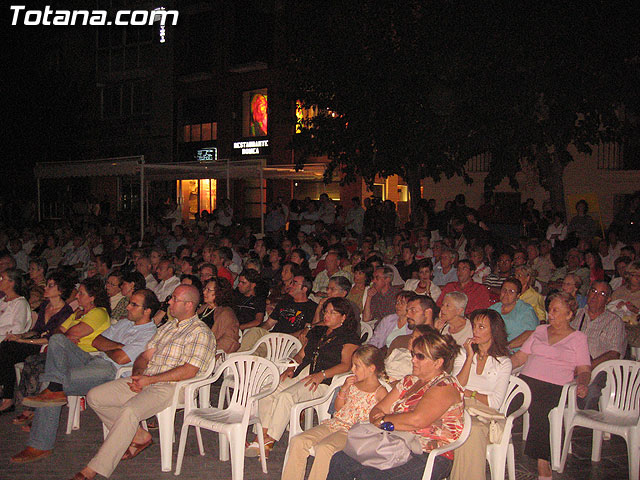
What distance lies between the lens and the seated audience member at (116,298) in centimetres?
677

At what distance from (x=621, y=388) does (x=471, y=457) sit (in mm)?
1780

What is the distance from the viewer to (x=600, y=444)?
519 cm

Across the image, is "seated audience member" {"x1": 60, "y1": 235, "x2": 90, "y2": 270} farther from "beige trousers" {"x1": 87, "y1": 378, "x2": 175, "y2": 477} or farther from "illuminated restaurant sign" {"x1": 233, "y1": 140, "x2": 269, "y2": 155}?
"illuminated restaurant sign" {"x1": 233, "y1": 140, "x2": 269, "y2": 155}

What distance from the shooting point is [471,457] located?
4.09 meters

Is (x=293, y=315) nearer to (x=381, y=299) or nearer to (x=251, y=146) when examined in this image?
(x=381, y=299)

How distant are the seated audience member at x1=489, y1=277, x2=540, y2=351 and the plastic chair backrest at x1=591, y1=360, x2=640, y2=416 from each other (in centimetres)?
94

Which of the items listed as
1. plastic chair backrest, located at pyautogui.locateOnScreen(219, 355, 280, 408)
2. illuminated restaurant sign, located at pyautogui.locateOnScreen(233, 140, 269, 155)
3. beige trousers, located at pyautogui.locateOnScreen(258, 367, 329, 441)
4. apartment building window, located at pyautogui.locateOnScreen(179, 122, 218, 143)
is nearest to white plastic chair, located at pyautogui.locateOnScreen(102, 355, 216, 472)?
plastic chair backrest, located at pyautogui.locateOnScreen(219, 355, 280, 408)

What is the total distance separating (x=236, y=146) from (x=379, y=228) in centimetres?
1242

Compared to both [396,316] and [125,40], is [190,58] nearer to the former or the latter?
[125,40]

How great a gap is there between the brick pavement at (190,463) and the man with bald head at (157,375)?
0.23 m

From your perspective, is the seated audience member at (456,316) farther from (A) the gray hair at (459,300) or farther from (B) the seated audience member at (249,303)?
(B) the seated audience member at (249,303)

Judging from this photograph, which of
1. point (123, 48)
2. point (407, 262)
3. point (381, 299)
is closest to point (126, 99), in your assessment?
point (123, 48)

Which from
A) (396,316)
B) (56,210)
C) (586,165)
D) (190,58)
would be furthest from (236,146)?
(396,316)

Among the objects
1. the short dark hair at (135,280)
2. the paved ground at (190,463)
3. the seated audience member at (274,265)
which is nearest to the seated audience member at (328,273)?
the seated audience member at (274,265)
